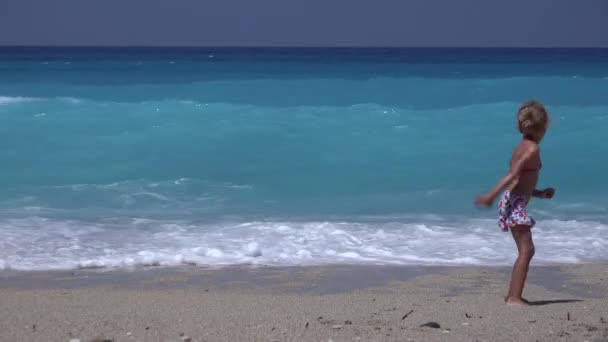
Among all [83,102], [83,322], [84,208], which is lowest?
[83,322]

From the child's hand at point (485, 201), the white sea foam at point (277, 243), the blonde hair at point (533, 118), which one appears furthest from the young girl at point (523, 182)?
the white sea foam at point (277, 243)

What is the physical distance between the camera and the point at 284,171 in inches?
477

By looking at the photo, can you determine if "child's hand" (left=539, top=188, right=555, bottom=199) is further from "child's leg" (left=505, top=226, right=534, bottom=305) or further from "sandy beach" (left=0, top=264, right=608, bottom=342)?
"sandy beach" (left=0, top=264, right=608, bottom=342)

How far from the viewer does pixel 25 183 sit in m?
10.9

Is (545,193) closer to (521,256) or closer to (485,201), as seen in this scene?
(521,256)

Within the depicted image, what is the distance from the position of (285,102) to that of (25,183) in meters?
9.44

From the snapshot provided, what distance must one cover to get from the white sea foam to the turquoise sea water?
20 millimetres

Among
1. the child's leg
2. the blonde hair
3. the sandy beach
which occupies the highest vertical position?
the blonde hair

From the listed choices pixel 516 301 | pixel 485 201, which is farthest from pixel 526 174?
pixel 516 301

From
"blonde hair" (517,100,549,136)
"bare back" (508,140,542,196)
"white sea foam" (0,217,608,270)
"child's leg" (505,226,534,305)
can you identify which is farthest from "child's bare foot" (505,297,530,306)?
"white sea foam" (0,217,608,270)

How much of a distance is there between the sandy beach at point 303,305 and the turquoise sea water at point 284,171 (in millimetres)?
439

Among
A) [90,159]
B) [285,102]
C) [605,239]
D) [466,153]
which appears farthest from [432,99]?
[605,239]

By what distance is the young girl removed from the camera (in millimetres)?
4410

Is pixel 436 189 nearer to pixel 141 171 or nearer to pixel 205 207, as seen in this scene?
pixel 205 207
